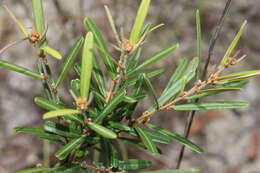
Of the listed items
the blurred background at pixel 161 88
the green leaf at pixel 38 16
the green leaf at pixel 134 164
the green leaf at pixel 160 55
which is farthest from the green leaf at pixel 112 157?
the blurred background at pixel 161 88

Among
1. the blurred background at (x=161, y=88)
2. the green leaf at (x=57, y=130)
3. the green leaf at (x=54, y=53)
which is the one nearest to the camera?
the green leaf at (x=54, y=53)

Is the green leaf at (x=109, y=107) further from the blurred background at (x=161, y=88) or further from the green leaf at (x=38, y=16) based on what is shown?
the blurred background at (x=161, y=88)

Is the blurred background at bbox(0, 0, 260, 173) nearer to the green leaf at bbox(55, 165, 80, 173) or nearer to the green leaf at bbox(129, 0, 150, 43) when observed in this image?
the green leaf at bbox(55, 165, 80, 173)

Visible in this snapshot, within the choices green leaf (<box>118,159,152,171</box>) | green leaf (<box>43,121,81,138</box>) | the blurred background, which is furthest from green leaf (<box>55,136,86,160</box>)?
the blurred background

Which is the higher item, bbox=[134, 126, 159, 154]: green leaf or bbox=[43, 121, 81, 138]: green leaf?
bbox=[43, 121, 81, 138]: green leaf

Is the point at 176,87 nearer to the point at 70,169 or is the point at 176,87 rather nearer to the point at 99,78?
the point at 99,78

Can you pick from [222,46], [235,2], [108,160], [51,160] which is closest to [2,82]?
[51,160]
